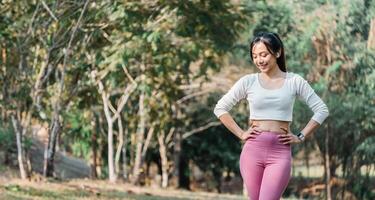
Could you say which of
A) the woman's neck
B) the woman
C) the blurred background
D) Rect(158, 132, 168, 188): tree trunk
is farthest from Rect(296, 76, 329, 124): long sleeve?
Rect(158, 132, 168, 188): tree trunk

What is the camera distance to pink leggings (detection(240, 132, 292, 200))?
3955 mm

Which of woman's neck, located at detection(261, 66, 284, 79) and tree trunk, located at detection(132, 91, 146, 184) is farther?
tree trunk, located at detection(132, 91, 146, 184)

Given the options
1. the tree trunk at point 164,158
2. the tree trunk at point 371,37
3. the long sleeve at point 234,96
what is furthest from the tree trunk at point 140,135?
the long sleeve at point 234,96

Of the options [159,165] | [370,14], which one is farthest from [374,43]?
[159,165]

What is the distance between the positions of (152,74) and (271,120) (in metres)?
9.08

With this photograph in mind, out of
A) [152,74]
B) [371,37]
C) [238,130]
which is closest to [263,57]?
[238,130]

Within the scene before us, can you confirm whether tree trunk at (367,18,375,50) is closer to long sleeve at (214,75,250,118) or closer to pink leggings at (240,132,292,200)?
long sleeve at (214,75,250,118)

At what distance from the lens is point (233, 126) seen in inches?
165

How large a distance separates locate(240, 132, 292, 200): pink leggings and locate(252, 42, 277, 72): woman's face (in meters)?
0.37

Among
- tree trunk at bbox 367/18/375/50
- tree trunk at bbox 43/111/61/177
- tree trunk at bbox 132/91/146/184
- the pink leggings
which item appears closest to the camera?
the pink leggings

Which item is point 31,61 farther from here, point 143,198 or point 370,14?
point 370,14

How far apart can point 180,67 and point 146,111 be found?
163 cm

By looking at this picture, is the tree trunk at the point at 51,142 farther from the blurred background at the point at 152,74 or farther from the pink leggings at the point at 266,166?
the pink leggings at the point at 266,166

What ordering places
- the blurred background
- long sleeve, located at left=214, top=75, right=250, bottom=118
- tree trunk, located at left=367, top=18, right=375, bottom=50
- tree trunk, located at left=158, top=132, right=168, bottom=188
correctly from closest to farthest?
long sleeve, located at left=214, top=75, right=250, bottom=118 < the blurred background < tree trunk, located at left=367, top=18, right=375, bottom=50 < tree trunk, located at left=158, top=132, right=168, bottom=188
